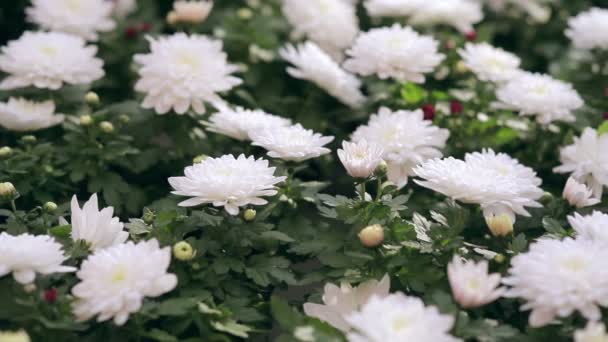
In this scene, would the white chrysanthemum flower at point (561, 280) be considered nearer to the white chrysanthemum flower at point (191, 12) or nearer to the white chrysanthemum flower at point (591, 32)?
the white chrysanthemum flower at point (591, 32)

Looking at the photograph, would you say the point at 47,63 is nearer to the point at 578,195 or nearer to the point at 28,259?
the point at 28,259

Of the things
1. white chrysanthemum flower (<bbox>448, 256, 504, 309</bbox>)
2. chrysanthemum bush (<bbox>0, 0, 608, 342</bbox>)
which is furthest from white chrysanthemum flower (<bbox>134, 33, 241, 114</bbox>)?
white chrysanthemum flower (<bbox>448, 256, 504, 309</bbox>)

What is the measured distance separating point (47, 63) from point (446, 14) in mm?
1081

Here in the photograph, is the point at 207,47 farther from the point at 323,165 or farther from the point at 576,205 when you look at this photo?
the point at 576,205

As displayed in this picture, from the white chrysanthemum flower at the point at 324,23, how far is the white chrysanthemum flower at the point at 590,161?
0.72m

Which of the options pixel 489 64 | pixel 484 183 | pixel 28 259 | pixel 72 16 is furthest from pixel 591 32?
pixel 28 259

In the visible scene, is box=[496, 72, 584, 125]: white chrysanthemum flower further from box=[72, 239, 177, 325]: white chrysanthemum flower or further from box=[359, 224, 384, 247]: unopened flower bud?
box=[72, 239, 177, 325]: white chrysanthemum flower

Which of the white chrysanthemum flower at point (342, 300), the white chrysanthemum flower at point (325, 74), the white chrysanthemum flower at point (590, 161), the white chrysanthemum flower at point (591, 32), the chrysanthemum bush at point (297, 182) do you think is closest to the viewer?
the chrysanthemum bush at point (297, 182)

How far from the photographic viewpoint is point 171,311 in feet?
3.82

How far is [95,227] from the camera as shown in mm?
1312

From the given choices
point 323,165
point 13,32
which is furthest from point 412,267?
point 13,32

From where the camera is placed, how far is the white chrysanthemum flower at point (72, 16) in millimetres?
2002

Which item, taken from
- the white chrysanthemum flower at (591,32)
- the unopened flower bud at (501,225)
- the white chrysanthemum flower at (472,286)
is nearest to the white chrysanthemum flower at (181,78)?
the unopened flower bud at (501,225)

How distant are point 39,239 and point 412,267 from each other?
61 cm
